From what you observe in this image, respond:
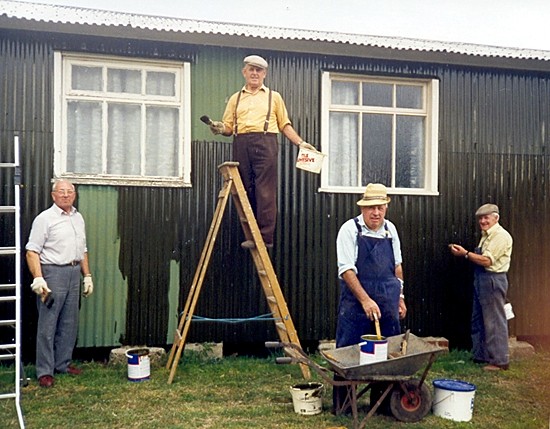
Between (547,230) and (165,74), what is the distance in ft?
19.0

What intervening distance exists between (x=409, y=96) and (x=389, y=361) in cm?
466

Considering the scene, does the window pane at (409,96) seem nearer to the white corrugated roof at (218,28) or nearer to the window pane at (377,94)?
the window pane at (377,94)

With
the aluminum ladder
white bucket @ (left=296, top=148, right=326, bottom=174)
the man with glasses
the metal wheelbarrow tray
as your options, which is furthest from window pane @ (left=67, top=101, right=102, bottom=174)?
the metal wheelbarrow tray

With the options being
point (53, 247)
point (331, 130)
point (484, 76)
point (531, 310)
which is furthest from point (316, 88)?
point (531, 310)

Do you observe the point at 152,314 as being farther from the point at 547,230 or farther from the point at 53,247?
the point at 547,230

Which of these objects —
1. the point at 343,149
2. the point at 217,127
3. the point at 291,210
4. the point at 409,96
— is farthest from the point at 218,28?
the point at 409,96

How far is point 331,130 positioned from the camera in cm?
838

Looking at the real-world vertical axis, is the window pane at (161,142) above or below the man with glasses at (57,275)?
above

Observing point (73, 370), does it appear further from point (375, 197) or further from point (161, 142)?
point (375, 197)

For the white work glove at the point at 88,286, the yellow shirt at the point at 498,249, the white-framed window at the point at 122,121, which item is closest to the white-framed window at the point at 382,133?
the yellow shirt at the point at 498,249

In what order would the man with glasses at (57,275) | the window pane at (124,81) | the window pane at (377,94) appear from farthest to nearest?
the window pane at (377,94), the window pane at (124,81), the man with glasses at (57,275)

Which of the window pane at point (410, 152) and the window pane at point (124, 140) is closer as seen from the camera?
the window pane at point (124, 140)

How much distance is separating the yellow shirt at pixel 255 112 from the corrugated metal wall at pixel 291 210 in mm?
975

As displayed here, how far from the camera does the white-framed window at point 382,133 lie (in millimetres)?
8383
